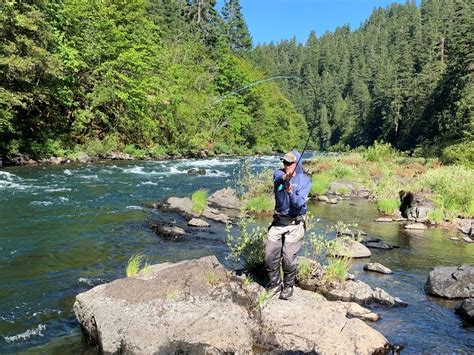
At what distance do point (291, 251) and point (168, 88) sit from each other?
1451 inches

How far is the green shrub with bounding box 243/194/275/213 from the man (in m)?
9.65

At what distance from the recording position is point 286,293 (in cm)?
692

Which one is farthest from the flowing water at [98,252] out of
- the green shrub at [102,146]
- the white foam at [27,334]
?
the green shrub at [102,146]

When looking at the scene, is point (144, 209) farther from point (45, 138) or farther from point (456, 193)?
point (45, 138)

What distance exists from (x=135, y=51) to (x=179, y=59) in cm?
1663

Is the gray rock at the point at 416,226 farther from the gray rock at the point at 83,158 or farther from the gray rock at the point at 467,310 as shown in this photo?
the gray rock at the point at 83,158

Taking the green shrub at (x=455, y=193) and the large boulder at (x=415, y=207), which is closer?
the large boulder at (x=415, y=207)

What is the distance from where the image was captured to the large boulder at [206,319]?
18.2 ft

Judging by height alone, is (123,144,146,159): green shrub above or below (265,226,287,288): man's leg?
above

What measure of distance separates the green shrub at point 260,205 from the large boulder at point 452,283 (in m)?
8.29

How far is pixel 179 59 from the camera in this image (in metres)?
52.7

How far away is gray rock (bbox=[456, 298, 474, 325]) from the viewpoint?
7575 mm

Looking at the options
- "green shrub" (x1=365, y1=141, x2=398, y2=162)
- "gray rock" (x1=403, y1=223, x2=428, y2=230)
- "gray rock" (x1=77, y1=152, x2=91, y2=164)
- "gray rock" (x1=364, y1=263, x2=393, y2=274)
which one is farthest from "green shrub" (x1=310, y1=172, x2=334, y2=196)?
"gray rock" (x1=77, y1=152, x2=91, y2=164)

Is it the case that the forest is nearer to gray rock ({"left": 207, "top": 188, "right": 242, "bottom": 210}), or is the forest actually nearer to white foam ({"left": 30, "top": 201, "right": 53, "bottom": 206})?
gray rock ({"left": 207, "top": 188, "right": 242, "bottom": 210})
